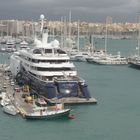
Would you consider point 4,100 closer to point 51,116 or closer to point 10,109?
point 10,109

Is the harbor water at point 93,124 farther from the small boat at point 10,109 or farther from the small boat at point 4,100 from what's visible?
the small boat at point 4,100

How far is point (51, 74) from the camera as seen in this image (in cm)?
4128

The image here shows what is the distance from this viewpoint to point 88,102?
39406 mm

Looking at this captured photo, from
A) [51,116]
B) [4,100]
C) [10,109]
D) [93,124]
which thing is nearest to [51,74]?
[4,100]

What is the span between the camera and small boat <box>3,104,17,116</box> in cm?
3525

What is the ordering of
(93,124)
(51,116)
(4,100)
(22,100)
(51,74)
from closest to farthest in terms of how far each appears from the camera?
1. (93,124)
2. (51,116)
3. (4,100)
4. (22,100)
5. (51,74)

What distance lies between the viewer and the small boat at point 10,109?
35250 mm

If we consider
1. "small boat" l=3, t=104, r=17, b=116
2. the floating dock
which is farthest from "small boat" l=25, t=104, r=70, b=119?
"small boat" l=3, t=104, r=17, b=116

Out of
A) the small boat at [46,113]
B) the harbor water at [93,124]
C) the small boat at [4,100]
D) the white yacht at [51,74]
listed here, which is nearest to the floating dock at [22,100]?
the small boat at [4,100]

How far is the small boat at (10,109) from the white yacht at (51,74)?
3905 millimetres

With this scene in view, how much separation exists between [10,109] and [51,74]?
262 inches

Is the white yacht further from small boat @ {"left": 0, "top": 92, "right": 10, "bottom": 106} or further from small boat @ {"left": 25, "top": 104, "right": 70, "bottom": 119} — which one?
small boat @ {"left": 25, "top": 104, "right": 70, "bottom": 119}

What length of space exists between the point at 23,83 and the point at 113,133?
54.3 feet

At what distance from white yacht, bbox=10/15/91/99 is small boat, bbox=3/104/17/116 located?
390cm
